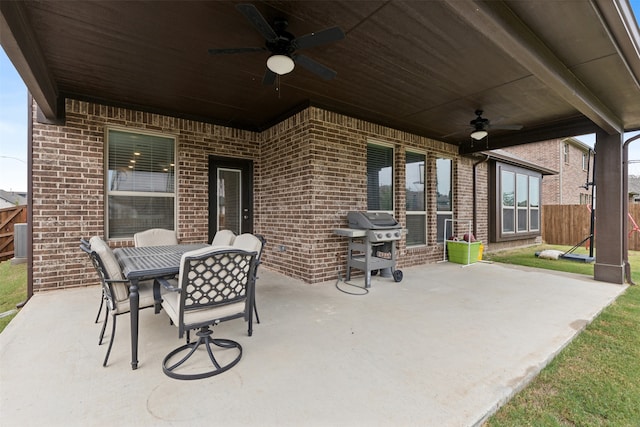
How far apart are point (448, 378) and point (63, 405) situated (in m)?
2.46

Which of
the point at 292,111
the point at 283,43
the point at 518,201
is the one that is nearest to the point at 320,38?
the point at 283,43

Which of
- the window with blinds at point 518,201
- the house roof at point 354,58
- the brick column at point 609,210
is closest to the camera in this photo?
the house roof at point 354,58

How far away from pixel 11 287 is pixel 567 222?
1522 centimetres

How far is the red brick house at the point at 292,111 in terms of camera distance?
8.45 ft

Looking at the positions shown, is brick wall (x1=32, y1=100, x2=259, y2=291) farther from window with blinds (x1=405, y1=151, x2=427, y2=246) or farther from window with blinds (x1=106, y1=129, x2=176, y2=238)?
window with blinds (x1=405, y1=151, x2=427, y2=246)

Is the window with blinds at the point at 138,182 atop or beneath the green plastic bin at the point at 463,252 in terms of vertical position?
atop

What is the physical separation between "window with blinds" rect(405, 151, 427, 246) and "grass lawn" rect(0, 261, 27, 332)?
21.0 feet

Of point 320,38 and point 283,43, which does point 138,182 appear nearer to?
point 283,43

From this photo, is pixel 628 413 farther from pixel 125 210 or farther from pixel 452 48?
pixel 125 210

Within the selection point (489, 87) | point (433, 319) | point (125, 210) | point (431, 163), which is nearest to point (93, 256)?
point (125, 210)

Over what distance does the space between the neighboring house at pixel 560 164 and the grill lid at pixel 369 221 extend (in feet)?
35.7

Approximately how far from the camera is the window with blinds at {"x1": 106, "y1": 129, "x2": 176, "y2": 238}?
453cm

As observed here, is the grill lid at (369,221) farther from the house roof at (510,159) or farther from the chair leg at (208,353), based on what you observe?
the house roof at (510,159)

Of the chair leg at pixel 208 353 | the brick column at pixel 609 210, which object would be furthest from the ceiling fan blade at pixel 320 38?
the brick column at pixel 609 210
